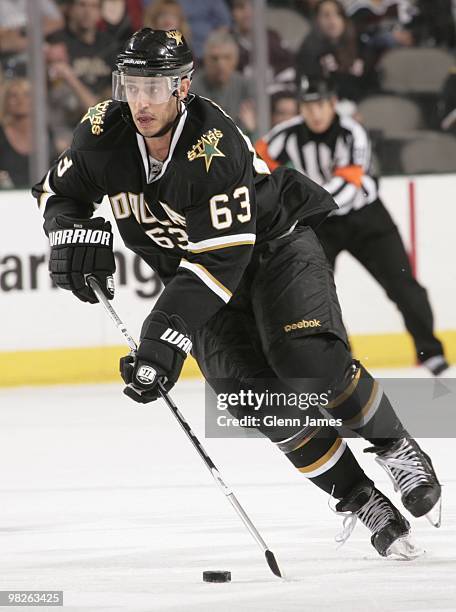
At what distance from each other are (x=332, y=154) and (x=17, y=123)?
1538mm

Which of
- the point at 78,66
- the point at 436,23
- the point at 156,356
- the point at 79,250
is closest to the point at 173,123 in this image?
the point at 79,250

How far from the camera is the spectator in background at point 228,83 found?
23.4 feet

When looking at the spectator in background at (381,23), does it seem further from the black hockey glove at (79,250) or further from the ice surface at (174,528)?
the black hockey glove at (79,250)

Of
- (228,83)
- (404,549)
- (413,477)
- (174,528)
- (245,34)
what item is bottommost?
(174,528)

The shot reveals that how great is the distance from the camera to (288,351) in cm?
313

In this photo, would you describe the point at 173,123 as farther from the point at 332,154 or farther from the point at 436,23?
the point at 436,23

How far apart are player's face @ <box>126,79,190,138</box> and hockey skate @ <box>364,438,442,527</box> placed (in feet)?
3.03

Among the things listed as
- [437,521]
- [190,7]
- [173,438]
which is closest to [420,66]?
[190,7]

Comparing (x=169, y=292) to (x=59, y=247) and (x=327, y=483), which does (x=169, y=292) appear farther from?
(x=327, y=483)

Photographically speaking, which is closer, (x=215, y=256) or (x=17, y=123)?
(x=215, y=256)

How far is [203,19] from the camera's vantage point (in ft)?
23.7

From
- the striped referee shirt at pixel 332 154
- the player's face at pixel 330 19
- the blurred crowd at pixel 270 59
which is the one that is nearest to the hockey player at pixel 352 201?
the striped referee shirt at pixel 332 154

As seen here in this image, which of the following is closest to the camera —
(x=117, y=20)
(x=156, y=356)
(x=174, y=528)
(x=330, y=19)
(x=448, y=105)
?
(x=156, y=356)

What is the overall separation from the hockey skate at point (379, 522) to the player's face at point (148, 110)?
94 cm
